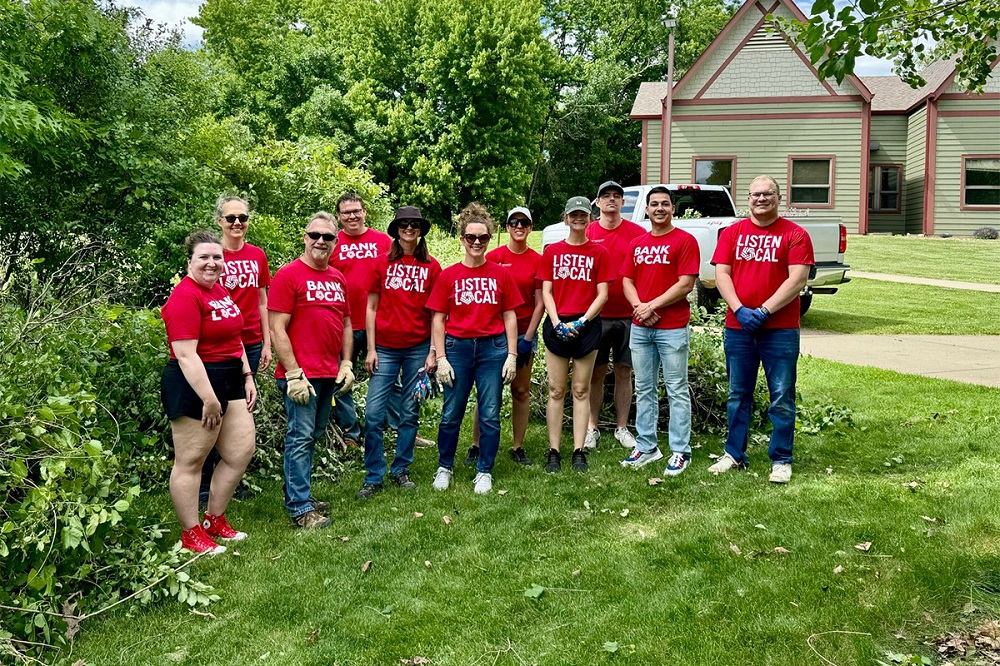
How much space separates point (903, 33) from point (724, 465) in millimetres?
3132

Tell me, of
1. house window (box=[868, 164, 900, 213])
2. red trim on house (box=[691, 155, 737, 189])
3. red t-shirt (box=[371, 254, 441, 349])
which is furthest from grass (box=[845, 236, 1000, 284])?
red t-shirt (box=[371, 254, 441, 349])

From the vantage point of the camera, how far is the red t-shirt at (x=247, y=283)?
17.8ft

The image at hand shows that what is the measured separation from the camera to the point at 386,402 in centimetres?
581

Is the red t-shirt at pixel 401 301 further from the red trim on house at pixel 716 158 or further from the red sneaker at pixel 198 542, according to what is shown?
the red trim on house at pixel 716 158

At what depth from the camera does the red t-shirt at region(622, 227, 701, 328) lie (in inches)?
231

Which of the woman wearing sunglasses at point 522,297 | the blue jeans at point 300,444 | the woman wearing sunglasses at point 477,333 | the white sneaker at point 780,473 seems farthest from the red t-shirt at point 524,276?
the white sneaker at point 780,473

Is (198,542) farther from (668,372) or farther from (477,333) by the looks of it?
(668,372)

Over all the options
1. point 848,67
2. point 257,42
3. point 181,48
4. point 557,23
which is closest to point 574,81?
point 557,23

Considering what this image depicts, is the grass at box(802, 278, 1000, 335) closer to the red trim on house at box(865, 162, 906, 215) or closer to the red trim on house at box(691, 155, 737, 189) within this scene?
the red trim on house at box(691, 155, 737, 189)

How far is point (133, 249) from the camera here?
6.79 meters

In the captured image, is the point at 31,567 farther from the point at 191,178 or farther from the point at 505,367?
the point at 191,178

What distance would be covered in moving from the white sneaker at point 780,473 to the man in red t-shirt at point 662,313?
2.03ft

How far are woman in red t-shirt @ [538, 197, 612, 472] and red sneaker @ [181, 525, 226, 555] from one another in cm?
245

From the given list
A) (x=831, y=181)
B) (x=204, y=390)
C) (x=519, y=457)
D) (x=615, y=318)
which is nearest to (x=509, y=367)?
(x=519, y=457)
